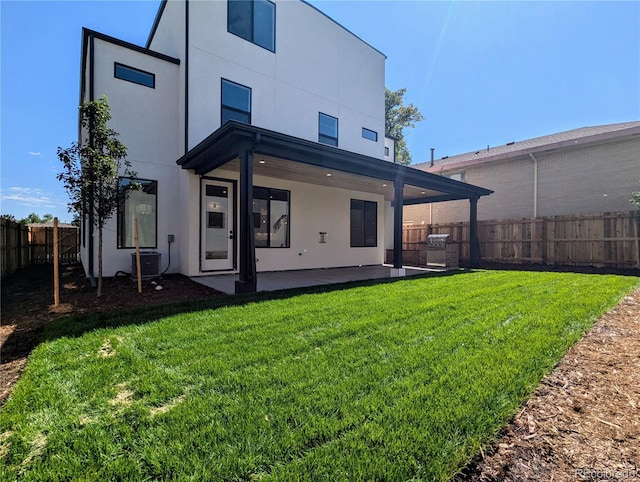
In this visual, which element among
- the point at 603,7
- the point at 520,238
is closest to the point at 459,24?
the point at 603,7

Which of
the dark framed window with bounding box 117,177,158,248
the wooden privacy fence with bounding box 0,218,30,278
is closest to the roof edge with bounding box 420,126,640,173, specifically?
the dark framed window with bounding box 117,177,158,248

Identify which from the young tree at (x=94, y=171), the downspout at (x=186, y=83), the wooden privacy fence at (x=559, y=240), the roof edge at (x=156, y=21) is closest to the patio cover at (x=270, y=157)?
the downspout at (x=186, y=83)

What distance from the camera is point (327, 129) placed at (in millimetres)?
11109

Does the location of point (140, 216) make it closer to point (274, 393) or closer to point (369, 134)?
point (274, 393)

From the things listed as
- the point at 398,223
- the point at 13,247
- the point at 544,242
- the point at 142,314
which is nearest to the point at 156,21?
the point at 13,247

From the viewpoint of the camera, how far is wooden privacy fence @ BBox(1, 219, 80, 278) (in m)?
8.57

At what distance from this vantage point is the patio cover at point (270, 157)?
5.97 metres

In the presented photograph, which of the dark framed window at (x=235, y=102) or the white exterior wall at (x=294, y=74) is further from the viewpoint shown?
the dark framed window at (x=235, y=102)

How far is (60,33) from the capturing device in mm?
9000

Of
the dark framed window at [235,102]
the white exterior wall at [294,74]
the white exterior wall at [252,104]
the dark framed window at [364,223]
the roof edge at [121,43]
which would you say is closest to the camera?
the roof edge at [121,43]

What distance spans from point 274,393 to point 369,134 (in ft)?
38.7

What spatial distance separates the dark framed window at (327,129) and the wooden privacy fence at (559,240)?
6.25 metres

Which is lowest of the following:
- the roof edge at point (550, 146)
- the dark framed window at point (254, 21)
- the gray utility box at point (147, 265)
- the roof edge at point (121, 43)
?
the gray utility box at point (147, 265)

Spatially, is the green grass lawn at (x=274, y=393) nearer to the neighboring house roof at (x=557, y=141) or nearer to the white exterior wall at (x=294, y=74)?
the white exterior wall at (x=294, y=74)
